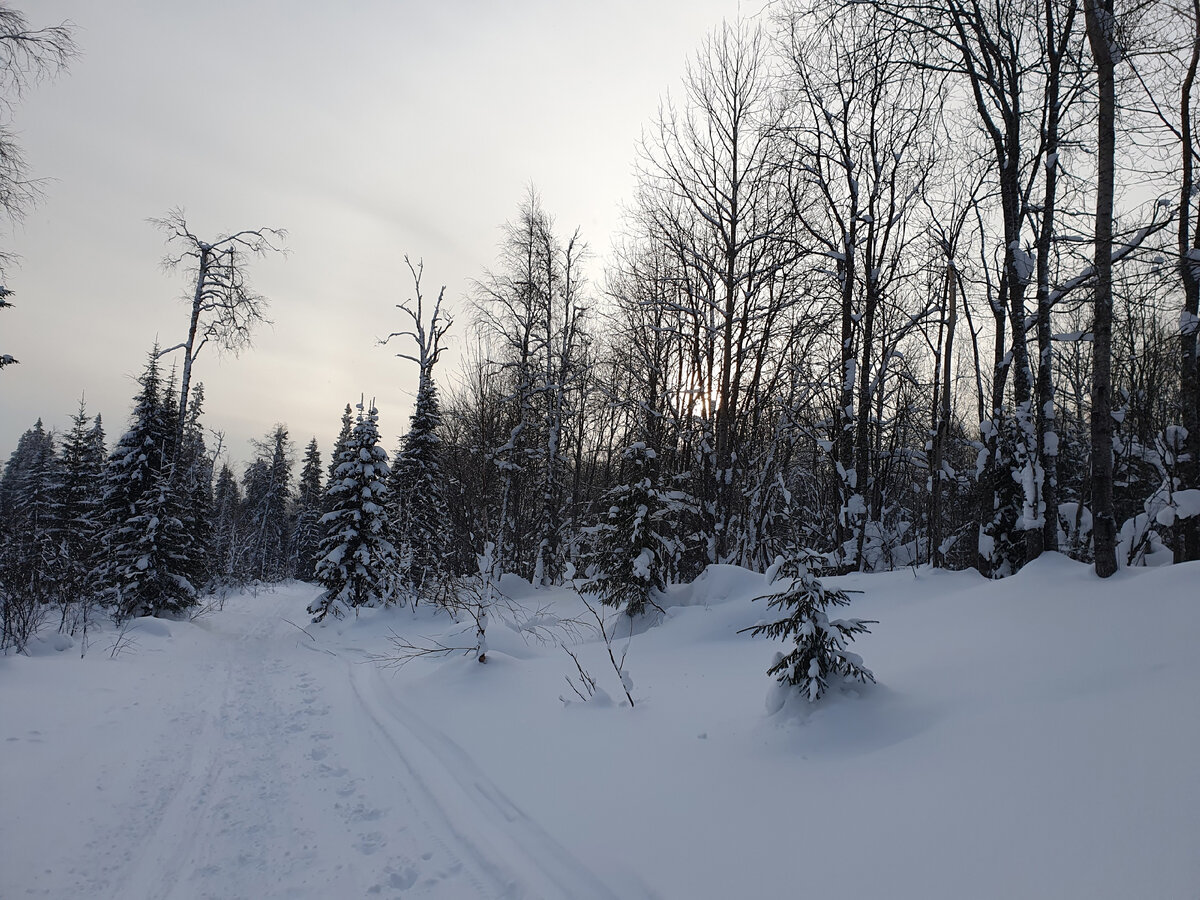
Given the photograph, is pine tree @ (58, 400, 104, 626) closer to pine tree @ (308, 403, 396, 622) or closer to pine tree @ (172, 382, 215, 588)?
pine tree @ (172, 382, 215, 588)

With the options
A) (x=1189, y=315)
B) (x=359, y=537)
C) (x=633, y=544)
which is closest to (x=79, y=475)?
(x=359, y=537)

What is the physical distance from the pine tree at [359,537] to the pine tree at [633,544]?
6161 mm

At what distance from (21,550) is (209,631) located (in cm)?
465

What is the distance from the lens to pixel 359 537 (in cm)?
1509

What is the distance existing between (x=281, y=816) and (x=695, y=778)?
2.93 m

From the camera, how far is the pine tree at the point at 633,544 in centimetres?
1047

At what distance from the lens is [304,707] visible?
7035 mm

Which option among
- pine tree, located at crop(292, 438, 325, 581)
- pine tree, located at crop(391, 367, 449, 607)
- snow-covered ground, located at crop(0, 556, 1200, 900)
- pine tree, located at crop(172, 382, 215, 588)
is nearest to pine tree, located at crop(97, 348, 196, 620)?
pine tree, located at crop(172, 382, 215, 588)

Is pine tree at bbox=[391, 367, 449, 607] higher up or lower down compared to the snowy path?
higher up

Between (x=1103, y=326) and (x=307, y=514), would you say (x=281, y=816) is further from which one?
(x=307, y=514)

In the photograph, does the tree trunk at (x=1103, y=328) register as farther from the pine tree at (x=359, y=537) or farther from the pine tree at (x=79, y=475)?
the pine tree at (x=79, y=475)

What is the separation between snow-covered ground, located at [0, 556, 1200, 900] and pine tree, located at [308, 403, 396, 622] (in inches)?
304

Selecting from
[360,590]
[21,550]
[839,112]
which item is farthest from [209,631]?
[839,112]

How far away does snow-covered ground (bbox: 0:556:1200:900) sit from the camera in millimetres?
2729
